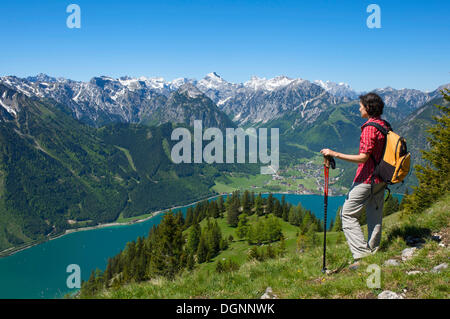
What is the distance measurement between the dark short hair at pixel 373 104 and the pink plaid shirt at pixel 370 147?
18 cm

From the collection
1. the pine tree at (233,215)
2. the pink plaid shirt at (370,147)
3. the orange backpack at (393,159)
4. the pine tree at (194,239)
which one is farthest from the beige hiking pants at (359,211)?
the pine tree at (233,215)

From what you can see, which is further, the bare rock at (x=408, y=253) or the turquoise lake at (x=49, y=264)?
the turquoise lake at (x=49, y=264)

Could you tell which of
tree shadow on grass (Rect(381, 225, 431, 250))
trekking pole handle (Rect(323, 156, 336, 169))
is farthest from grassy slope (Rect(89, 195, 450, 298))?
trekking pole handle (Rect(323, 156, 336, 169))

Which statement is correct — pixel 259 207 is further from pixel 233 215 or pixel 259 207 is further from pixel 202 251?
pixel 202 251

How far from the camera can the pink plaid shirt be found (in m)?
8.12

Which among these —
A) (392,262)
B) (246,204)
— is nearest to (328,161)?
(392,262)

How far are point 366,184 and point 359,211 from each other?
0.90 metres

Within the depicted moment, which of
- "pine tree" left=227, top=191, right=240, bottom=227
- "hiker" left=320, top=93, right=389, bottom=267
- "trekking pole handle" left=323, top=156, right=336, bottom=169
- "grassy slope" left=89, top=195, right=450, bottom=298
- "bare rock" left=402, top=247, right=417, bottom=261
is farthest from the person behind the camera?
"pine tree" left=227, top=191, right=240, bottom=227

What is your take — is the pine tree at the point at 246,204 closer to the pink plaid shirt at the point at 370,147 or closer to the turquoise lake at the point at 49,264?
the turquoise lake at the point at 49,264

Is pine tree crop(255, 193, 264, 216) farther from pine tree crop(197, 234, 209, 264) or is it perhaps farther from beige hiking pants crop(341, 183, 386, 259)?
beige hiking pants crop(341, 183, 386, 259)

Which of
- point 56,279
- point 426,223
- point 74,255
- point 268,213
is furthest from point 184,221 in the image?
point 426,223

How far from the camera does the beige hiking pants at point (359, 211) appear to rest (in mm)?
8648

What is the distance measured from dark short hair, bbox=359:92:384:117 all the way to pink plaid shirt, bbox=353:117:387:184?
18 cm

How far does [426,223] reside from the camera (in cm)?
1131
